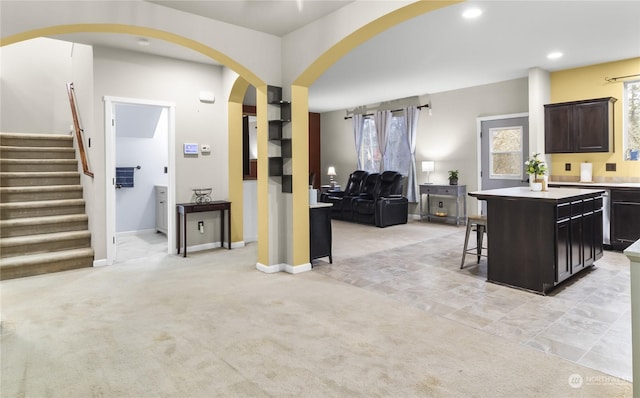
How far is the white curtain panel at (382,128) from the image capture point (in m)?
8.91

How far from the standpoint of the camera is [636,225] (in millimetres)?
5129

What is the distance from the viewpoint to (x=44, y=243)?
15.4 feet

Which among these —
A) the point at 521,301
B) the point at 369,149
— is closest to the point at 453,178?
the point at 369,149

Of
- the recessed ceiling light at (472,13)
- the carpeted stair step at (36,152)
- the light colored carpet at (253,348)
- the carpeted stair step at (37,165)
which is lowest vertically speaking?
the light colored carpet at (253,348)

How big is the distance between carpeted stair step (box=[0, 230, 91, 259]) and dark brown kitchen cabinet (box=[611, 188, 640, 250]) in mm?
6927

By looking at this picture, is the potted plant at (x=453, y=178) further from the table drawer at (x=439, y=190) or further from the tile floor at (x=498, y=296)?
the tile floor at (x=498, y=296)

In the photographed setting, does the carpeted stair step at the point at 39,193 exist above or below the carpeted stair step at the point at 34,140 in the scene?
below

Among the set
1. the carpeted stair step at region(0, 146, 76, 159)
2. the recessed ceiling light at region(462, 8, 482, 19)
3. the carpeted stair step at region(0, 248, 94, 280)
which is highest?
the recessed ceiling light at region(462, 8, 482, 19)

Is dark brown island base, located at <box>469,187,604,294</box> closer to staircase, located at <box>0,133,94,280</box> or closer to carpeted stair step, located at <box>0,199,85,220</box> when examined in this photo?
staircase, located at <box>0,133,94,280</box>

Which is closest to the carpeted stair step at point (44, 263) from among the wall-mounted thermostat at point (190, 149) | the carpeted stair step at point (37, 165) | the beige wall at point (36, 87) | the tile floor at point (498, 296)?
the tile floor at point (498, 296)

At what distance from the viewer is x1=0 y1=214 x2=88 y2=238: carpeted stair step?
467 centimetres

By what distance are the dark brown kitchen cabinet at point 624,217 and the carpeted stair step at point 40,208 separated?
23.5ft

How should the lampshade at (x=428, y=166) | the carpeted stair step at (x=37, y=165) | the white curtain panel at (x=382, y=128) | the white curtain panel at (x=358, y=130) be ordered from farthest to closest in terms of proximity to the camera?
the white curtain panel at (x=358, y=130), the white curtain panel at (x=382, y=128), the lampshade at (x=428, y=166), the carpeted stair step at (x=37, y=165)

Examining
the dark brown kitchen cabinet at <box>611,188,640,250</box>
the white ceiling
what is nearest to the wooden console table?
the white ceiling
